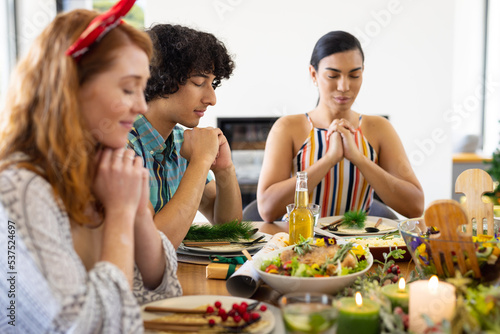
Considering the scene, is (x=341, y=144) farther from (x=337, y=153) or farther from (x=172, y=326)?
(x=172, y=326)

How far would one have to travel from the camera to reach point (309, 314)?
0.77 meters

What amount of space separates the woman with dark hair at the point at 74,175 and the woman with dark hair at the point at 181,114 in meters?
0.66

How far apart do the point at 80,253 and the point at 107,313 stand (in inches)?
7.9

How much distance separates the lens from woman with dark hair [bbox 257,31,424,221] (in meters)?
2.28

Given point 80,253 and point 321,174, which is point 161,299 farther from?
point 321,174

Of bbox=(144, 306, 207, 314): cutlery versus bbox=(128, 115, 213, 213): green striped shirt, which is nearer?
bbox=(144, 306, 207, 314): cutlery

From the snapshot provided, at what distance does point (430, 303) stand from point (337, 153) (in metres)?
1.51

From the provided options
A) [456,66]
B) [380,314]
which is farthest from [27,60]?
[456,66]

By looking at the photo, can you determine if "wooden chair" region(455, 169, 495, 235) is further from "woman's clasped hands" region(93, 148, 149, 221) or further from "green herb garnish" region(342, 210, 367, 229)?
"woman's clasped hands" region(93, 148, 149, 221)

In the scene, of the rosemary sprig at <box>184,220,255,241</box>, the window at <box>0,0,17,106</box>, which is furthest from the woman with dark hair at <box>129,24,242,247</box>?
the window at <box>0,0,17,106</box>

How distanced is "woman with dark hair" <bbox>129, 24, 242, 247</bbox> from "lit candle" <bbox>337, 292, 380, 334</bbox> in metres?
0.87

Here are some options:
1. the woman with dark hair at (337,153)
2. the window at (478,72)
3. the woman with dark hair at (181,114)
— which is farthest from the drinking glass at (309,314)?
the window at (478,72)

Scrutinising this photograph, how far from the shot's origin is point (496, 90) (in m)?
5.46

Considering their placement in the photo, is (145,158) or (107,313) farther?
(145,158)
